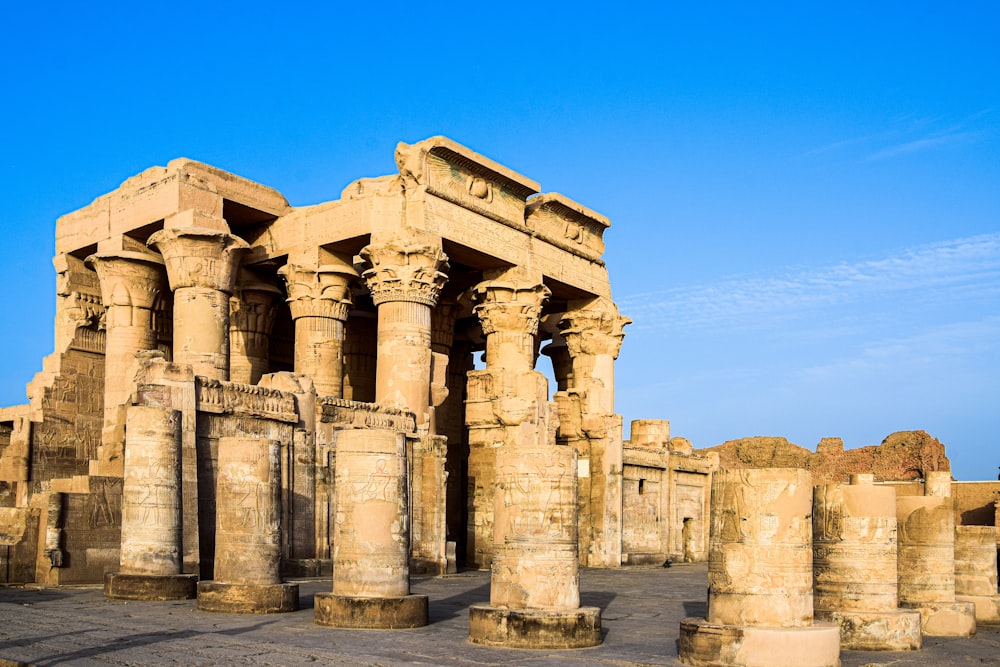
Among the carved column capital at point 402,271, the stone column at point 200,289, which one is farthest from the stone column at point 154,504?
the carved column capital at point 402,271

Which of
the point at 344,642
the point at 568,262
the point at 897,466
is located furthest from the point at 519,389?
the point at 897,466

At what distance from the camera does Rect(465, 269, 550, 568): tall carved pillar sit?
21828mm

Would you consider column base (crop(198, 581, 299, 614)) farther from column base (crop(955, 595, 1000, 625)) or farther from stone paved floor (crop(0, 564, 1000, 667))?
column base (crop(955, 595, 1000, 625))

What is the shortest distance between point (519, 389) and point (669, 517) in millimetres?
6595

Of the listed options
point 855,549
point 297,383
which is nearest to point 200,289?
point 297,383

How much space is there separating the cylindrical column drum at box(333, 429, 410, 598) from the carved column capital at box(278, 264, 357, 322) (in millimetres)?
12423

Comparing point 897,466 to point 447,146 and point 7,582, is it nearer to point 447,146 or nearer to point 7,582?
point 447,146

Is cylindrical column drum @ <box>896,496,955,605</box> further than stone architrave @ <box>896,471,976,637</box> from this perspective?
Yes

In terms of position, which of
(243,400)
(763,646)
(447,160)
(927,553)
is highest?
(447,160)

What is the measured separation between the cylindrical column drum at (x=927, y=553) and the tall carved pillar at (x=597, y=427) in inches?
506

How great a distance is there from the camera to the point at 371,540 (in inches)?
424

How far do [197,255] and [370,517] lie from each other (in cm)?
1177

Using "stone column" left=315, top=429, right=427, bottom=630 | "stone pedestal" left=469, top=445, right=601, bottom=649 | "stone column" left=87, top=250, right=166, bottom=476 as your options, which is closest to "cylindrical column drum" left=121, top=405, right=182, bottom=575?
"stone column" left=315, top=429, right=427, bottom=630

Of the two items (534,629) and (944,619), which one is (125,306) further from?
(944,619)
